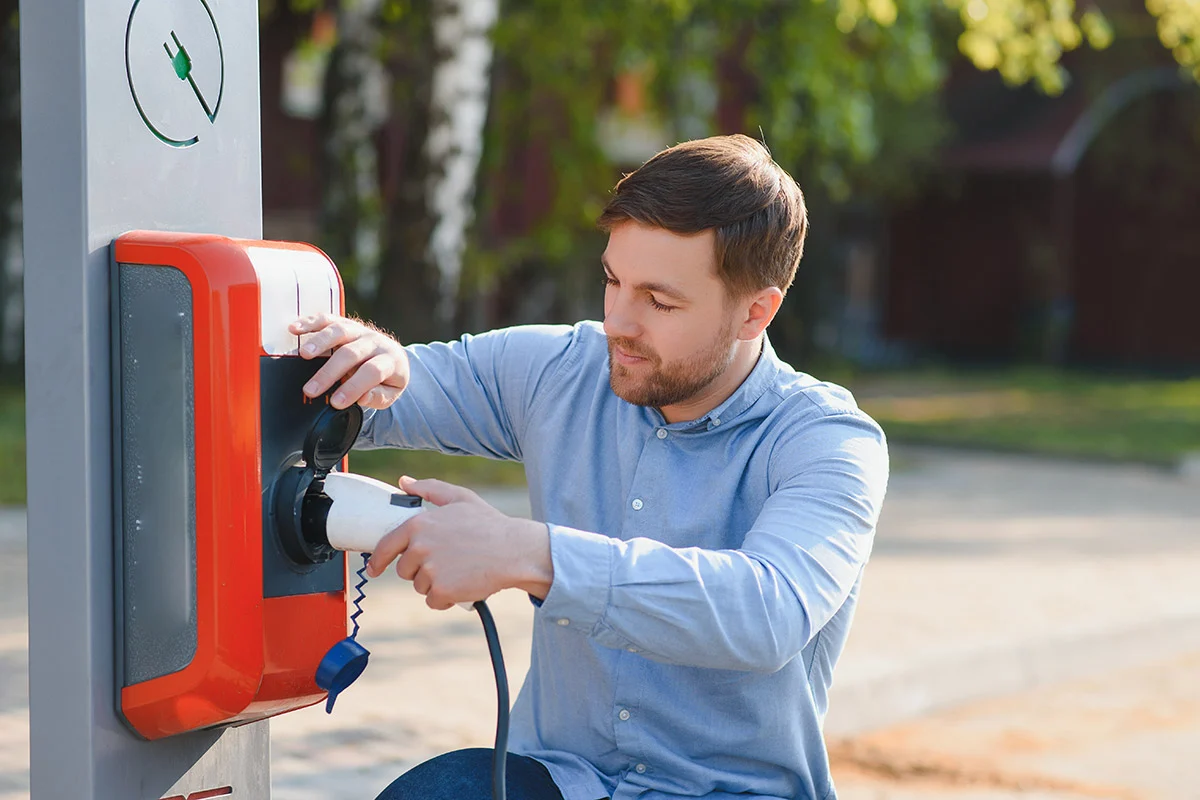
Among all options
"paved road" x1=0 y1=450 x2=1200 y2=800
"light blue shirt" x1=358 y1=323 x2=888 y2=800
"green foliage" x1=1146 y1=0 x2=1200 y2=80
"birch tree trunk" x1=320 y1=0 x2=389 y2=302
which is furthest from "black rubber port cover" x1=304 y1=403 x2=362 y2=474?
"green foliage" x1=1146 y1=0 x2=1200 y2=80

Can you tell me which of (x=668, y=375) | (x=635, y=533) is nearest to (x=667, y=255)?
(x=668, y=375)

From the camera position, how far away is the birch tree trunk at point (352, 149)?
1094cm

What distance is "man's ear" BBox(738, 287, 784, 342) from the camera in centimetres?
219

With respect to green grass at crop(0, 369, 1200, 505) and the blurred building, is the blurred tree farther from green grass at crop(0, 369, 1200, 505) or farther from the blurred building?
the blurred building

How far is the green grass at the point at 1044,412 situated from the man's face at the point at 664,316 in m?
9.87

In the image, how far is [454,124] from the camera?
9.68 metres

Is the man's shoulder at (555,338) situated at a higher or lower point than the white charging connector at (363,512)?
higher

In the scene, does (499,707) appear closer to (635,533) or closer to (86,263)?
(635,533)

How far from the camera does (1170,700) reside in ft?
18.5

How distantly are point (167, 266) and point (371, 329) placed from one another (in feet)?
1.00

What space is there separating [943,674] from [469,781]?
11.5 feet

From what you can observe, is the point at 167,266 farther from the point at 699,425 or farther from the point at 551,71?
the point at 551,71

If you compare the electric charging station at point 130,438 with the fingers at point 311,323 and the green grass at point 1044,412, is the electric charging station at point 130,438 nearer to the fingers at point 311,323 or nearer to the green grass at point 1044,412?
the fingers at point 311,323

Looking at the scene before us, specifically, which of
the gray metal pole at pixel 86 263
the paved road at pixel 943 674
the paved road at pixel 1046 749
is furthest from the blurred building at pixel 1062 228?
the gray metal pole at pixel 86 263
